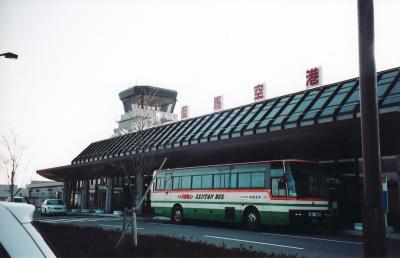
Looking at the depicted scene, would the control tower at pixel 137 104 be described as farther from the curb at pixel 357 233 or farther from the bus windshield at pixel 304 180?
the curb at pixel 357 233

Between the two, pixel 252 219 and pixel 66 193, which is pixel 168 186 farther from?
pixel 66 193

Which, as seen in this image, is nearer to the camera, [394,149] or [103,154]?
[394,149]

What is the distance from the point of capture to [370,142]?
14.4 feet

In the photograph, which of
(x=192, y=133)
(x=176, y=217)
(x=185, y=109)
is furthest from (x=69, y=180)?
(x=176, y=217)

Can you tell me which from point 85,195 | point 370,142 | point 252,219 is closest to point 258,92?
point 252,219

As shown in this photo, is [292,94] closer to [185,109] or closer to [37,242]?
[185,109]

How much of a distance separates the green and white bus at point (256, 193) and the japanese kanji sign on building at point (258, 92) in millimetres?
10102

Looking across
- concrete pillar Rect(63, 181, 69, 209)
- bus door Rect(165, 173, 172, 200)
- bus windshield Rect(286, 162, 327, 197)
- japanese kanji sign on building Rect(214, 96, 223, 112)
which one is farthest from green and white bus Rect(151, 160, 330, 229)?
concrete pillar Rect(63, 181, 69, 209)

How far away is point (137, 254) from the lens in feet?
30.2

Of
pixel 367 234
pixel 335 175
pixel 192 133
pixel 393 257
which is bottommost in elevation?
pixel 393 257

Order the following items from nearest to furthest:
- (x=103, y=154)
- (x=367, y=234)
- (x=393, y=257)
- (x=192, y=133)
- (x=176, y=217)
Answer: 1. (x=367, y=234)
2. (x=393, y=257)
3. (x=176, y=217)
4. (x=192, y=133)
5. (x=103, y=154)

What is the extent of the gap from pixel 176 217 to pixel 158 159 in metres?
10.6

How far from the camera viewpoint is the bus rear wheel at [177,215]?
80.6 feet

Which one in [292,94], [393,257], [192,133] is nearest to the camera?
[393,257]
